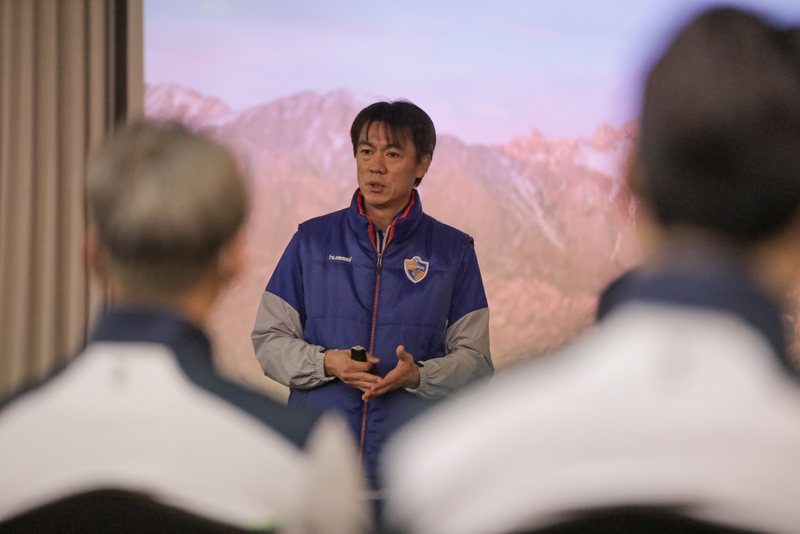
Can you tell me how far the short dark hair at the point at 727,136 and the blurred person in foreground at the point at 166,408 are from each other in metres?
0.44

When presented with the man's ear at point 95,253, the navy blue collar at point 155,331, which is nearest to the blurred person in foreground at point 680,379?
the navy blue collar at point 155,331

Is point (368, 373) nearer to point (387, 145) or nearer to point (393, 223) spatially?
point (393, 223)

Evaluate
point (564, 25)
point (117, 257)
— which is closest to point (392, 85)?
point (564, 25)

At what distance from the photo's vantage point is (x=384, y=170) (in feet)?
7.55

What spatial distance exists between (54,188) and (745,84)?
2.90 m

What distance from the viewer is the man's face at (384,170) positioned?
2299mm

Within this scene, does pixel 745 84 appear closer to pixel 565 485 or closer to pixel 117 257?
pixel 565 485

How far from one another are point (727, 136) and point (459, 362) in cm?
157

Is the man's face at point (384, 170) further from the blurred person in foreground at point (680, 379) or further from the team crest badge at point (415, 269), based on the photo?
the blurred person in foreground at point (680, 379)

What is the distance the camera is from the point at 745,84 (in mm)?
698

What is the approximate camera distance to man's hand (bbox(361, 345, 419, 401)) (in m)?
2.11

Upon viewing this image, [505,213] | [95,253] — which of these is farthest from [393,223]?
[95,253]

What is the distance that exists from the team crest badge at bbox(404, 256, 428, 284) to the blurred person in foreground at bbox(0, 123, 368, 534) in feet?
4.55

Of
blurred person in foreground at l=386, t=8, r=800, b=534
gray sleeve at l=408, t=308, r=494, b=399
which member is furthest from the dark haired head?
blurred person in foreground at l=386, t=8, r=800, b=534
